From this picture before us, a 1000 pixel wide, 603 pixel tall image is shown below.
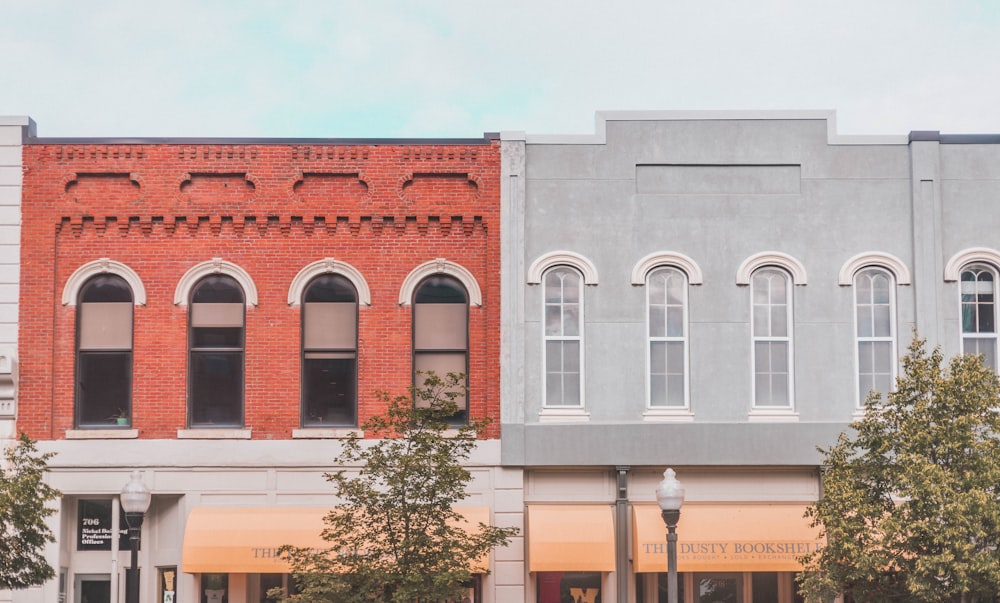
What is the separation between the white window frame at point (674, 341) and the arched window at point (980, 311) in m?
4.53

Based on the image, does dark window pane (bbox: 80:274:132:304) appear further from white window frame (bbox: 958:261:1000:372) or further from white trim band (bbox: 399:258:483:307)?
white window frame (bbox: 958:261:1000:372)

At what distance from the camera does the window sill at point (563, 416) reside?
21250mm

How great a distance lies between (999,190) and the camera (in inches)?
858

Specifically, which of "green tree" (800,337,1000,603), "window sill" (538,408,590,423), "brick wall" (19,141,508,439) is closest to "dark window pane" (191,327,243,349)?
"brick wall" (19,141,508,439)

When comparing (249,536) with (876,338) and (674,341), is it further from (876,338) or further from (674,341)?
(876,338)

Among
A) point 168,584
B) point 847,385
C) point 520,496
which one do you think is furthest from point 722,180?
point 168,584

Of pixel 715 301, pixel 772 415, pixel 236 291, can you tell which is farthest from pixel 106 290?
pixel 772 415

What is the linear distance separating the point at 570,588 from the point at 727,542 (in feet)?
8.72

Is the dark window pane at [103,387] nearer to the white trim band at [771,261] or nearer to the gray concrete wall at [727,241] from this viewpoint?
the gray concrete wall at [727,241]

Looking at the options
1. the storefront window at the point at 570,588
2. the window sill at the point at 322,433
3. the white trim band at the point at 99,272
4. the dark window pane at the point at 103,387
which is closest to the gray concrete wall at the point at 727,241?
the storefront window at the point at 570,588

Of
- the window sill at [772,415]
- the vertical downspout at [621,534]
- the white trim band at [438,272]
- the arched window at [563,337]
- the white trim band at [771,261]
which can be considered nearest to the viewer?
the vertical downspout at [621,534]

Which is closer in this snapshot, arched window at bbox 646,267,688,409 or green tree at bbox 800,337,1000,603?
green tree at bbox 800,337,1000,603

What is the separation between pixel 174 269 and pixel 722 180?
9.24m

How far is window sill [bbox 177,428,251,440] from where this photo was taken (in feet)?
69.9
